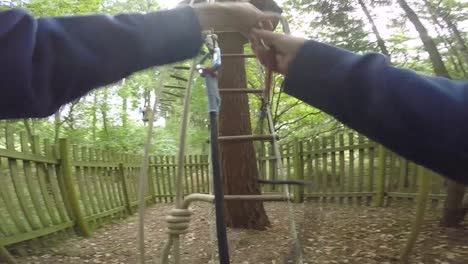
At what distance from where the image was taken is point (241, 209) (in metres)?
4.25

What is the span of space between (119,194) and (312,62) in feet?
20.5

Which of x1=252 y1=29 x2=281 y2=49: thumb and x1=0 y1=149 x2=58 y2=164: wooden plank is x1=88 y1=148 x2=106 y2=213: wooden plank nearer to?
x1=0 y1=149 x2=58 y2=164: wooden plank

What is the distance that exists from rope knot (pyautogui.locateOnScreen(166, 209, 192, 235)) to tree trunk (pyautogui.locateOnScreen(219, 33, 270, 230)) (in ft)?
10.0

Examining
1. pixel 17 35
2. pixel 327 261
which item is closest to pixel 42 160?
pixel 327 261

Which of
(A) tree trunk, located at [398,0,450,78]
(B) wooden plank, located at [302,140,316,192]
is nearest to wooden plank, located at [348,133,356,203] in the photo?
(B) wooden plank, located at [302,140,316,192]

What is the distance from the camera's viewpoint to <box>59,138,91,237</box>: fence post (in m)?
4.46

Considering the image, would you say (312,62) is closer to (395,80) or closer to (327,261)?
(395,80)

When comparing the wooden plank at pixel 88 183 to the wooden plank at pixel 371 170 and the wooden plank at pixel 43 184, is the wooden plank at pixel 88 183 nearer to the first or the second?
the wooden plank at pixel 43 184

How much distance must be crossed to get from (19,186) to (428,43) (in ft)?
13.3

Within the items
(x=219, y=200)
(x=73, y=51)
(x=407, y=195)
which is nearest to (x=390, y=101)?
(x=73, y=51)

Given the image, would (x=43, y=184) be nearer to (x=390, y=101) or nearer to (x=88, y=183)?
(x=88, y=183)

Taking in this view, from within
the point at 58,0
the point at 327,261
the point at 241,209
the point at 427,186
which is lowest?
the point at 327,261

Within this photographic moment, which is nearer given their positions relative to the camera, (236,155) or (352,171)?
(236,155)

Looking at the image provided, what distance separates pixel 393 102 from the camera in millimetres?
515
